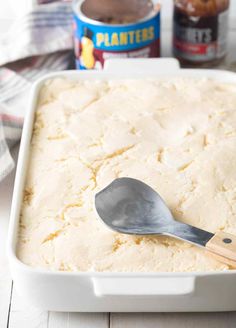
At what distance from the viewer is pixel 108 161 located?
1.16 m

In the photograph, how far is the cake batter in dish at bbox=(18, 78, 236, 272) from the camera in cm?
100

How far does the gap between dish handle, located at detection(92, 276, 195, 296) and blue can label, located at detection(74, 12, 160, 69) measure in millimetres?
630

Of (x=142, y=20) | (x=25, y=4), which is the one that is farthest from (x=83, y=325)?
(x=25, y=4)

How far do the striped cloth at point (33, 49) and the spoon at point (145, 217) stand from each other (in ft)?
1.36

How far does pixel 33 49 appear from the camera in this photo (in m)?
1.54

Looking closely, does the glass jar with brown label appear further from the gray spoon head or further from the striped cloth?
the gray spoon head

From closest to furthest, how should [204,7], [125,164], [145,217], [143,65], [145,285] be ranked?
1. [145,285]
2. [145,217]
3. [125,164]
4. [143,65]
5. [204,7]

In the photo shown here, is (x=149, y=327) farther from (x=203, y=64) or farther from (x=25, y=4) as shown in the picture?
(x=25, y=4)

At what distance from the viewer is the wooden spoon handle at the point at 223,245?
95cm

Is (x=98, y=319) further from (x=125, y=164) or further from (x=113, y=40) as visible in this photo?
(x=113, y=40)

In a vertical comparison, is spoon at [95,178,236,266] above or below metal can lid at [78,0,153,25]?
below

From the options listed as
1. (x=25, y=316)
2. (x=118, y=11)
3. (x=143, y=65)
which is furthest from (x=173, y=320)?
(x=118, y=11)

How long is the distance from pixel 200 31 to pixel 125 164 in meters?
0.46

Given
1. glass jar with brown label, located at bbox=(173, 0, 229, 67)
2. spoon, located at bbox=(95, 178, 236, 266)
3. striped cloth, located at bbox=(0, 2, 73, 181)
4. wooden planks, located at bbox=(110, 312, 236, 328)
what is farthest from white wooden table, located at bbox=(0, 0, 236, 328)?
glass jar with brown label, located at bbox=(173, 0, 229, 67)
